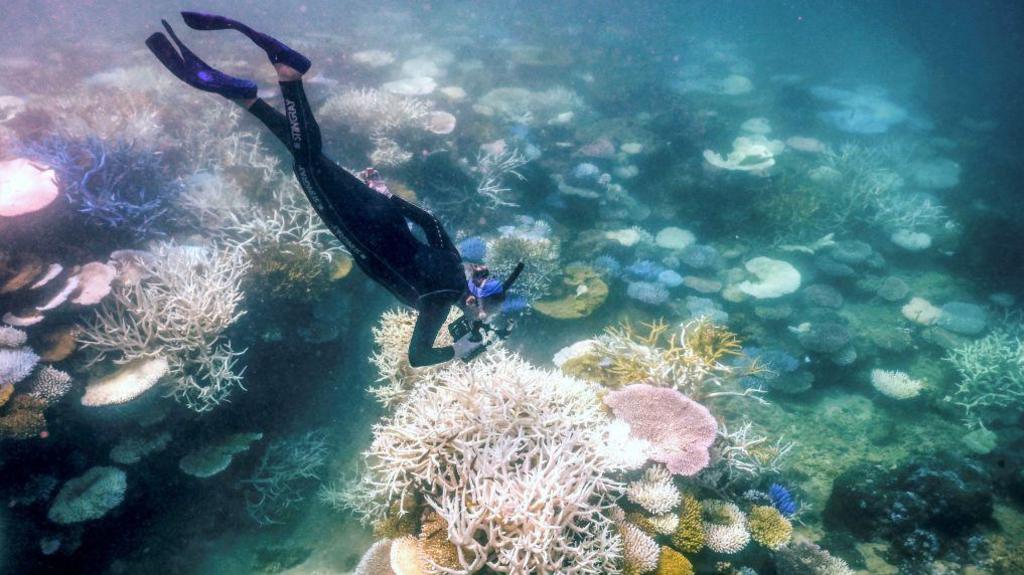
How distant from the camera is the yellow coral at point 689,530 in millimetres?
3360

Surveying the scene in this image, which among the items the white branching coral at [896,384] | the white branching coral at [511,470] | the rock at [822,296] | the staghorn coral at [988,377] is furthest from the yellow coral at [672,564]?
the rock at [822,296]

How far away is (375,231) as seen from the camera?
334cm

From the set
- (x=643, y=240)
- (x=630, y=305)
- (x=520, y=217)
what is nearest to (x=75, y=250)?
(x=520, y=217)

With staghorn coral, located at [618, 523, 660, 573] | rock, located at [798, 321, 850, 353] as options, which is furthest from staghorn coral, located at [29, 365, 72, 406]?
rock, located at [798, 321, 850, 353]

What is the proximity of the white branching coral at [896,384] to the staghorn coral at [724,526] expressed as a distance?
17.9ft

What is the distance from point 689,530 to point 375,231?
3.45 metres

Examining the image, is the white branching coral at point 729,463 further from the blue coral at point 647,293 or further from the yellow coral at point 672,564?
the blue coral at point 647,293

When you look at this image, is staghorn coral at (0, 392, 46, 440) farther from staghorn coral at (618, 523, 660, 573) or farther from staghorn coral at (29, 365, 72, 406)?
staghorn coral at (618, 523, 660, 573)

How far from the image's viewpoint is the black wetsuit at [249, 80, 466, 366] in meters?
3.07

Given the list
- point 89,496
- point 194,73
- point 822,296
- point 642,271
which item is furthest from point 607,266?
point 89,496

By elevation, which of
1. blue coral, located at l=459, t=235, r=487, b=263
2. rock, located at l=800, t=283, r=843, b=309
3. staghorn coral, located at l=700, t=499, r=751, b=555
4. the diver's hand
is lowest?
rock, located at l=800, t=283, r=843, b=309

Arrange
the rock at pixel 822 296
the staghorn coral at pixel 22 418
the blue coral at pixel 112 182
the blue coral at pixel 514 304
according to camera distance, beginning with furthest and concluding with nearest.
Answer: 1. the rock at pixel 822 296
2. the blue coral at pixel 514 304
3. the blue coral at pixel 112 182
4. the staghorn coral at pixel 22 418

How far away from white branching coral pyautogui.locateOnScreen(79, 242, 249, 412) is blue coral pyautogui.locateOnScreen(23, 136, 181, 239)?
1.36 meters

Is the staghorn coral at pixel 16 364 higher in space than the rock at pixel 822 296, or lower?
higher
